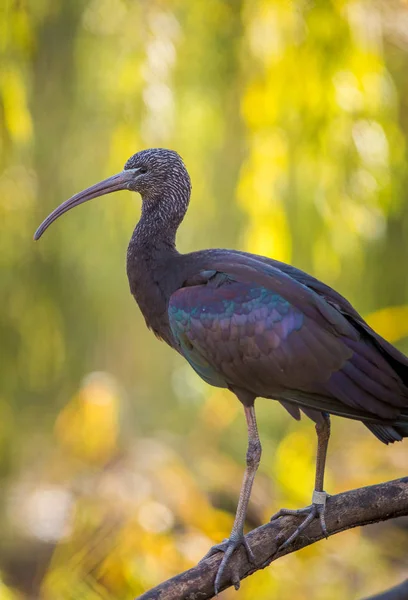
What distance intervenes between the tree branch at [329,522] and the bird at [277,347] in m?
0.03

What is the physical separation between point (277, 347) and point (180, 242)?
72.8 inches

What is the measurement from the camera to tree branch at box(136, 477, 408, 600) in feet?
7.86

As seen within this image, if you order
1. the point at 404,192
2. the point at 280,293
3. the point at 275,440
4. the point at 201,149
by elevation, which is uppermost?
the point at 201,149

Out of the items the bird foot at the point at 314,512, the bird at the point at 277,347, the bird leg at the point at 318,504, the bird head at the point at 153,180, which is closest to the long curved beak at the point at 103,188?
the bird head at the point at 153,180

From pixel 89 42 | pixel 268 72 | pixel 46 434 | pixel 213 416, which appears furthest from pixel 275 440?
pixel 89 42

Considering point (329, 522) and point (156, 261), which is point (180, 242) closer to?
point (156, 261)

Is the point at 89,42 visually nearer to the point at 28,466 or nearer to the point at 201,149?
the point at 201,149

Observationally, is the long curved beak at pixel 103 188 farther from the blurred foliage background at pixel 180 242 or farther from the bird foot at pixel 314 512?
the bird foot at pixel 314 512

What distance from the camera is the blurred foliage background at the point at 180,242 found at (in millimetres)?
4012

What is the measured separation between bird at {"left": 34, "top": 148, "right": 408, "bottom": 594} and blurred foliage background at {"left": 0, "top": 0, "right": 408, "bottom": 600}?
4.32ft

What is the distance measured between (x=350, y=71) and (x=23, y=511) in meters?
3.12

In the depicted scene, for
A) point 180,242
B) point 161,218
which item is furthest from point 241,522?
point 180,242

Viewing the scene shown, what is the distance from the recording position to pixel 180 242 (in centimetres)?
430

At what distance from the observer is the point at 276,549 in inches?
95.5
